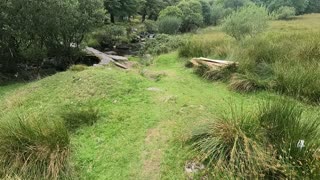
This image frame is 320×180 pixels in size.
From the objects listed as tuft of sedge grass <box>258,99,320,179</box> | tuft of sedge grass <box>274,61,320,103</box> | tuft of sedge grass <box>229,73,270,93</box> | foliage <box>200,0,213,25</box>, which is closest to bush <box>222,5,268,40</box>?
tuft of sedge grass <box>229,73,270,93</box>

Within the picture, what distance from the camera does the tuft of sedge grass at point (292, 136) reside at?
3361mm

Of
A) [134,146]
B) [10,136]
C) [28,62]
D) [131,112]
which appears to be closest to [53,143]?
[10,136]

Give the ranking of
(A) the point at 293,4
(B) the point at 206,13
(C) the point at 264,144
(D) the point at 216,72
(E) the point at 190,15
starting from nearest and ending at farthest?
(C) the point at 264,144 → (D) the point at 216,72 → (E) the point at 190,15 → (B) the point at 206,13 → (A) the point at 293,4

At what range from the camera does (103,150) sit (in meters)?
4.68

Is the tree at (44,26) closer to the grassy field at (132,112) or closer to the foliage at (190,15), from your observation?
the grassy field at (132,112)

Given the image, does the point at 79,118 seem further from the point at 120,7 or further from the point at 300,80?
the point at 120,7

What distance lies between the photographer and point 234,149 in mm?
3666

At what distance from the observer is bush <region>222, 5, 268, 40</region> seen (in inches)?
504

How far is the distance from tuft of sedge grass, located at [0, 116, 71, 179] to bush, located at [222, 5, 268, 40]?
405 inches

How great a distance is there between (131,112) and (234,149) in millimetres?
2822

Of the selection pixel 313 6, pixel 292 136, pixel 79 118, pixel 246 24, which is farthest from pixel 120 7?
pixel 313 6

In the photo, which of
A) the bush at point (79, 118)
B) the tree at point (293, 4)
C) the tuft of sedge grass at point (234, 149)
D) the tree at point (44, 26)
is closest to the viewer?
the tuft of sedge grass at point (234, 149)

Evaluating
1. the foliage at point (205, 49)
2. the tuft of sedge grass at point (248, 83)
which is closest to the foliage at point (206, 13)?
the foliage at point (205, 49)

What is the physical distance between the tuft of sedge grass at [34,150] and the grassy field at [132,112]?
19 centimetres
